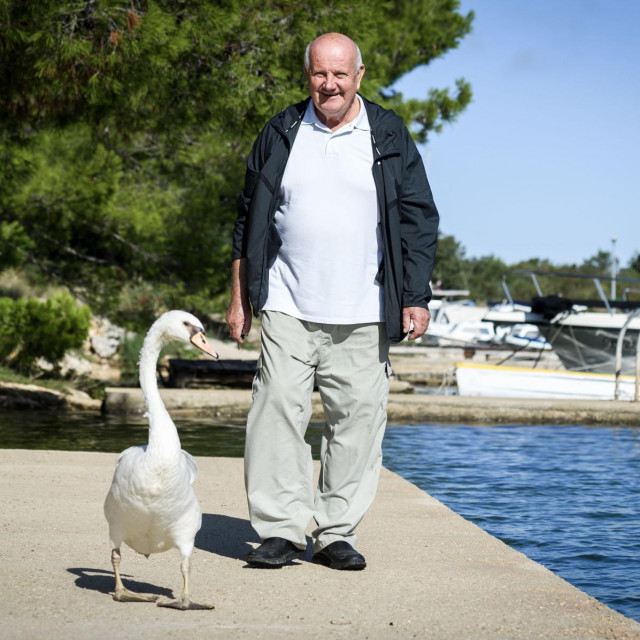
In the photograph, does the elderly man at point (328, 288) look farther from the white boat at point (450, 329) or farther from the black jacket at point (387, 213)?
the white boat at point (450, 329)

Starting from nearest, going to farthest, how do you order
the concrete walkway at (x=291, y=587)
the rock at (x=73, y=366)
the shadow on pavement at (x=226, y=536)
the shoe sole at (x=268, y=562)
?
the concrete walkway at (x=291, y=587), the shoe sole at (x=268, y=562), the shadow on pavement at (x=226, y=536), the rock at (x=73, y=366)

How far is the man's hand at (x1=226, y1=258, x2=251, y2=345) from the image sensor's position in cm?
503

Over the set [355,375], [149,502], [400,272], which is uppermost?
[400,272]

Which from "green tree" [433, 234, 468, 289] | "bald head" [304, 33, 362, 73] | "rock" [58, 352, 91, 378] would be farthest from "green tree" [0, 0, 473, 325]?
"green tree" [433, 234, 468, 289]

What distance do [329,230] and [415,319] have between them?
1.86 ft

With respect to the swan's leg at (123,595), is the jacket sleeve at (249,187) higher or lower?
higher

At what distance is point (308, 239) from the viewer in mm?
4945

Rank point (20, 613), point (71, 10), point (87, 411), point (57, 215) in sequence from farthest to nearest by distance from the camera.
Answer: point (57, 215)
point (87, 411)
point (71, 10)
point (20, 613)

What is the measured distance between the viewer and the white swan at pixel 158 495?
13.1ft

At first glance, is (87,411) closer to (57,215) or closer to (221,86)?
(57,215)

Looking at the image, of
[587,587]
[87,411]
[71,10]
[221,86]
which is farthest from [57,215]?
[587,587]

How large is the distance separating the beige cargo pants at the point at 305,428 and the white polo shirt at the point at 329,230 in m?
0.09

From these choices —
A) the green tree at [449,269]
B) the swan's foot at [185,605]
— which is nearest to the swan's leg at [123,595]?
the swan's foot at [185,605]

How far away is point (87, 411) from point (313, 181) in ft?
36.7
